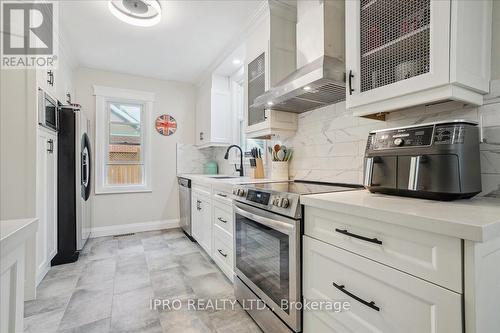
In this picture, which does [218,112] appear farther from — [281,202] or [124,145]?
[281,202]

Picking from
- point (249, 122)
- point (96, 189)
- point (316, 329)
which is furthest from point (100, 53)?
point (316, 329)

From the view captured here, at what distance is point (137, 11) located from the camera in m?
2.23

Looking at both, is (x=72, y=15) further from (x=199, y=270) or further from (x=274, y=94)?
(x=199, y=270)

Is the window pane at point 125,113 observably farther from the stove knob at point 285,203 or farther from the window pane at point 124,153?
the stove knob at point 285,203

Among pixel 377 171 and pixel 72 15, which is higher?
pixel 72 15

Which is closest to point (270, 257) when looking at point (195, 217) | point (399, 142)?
Answer: point (399, 142)

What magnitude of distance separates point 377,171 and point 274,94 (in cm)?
92

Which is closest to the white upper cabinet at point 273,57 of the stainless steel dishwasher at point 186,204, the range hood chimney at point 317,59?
the range hood chimney at point 317,59

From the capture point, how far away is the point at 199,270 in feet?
7.91

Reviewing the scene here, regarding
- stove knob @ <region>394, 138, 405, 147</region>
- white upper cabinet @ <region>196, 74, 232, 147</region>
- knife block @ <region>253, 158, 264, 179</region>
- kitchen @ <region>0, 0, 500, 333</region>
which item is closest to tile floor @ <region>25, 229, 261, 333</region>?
kitchen @ <region>0, 0, 500, 333</region>

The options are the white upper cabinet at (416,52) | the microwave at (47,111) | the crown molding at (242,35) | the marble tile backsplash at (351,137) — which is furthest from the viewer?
the crown molding at (242,35)

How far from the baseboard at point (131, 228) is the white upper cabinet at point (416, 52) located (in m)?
3.58

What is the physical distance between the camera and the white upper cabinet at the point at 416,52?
0.96 metres

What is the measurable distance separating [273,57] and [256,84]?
1.09 feet
